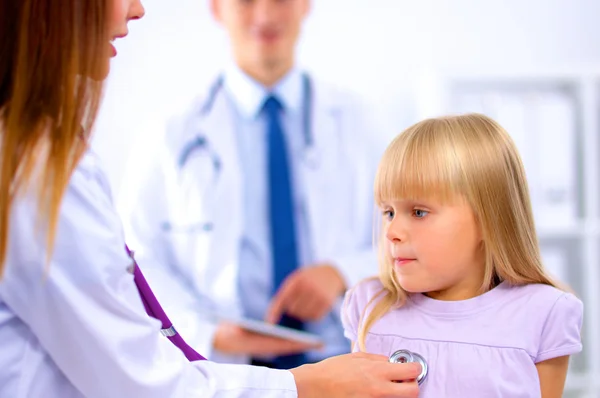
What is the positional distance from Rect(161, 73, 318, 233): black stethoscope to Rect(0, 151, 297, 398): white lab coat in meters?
1.18

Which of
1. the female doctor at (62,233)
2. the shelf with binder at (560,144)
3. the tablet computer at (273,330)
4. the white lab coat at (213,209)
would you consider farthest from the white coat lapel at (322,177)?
the female doctor at (62,233)

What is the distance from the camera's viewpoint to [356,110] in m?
2.20

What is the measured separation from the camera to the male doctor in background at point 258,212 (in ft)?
6.33

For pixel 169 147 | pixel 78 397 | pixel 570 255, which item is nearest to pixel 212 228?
pixel 169 147

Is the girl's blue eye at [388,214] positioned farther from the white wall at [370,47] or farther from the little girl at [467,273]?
the white wall at [370,47]

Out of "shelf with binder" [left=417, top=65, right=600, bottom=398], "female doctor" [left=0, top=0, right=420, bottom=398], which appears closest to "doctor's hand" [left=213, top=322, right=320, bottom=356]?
"shelf with binder" [left=417, top=65, right=600, bottom=398]

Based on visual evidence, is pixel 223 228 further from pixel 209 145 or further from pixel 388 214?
pixel 388 214

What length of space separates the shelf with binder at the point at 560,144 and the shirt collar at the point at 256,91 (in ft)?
1.60

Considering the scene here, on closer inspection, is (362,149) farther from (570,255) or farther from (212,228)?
(570,255)

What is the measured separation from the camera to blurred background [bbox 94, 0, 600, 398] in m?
2.36

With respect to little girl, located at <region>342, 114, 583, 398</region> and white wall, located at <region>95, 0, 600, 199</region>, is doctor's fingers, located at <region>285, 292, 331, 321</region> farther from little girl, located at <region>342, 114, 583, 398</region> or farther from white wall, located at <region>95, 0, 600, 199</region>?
little girl, located at <region>342, 114, 583, 398</region>

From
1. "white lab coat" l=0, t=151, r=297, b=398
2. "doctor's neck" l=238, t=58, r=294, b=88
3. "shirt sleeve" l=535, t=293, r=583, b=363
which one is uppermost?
"doctor's neck" l=238, t=58, r=294, b=88

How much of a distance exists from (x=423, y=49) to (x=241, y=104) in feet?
2.75

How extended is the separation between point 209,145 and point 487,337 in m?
1.30
